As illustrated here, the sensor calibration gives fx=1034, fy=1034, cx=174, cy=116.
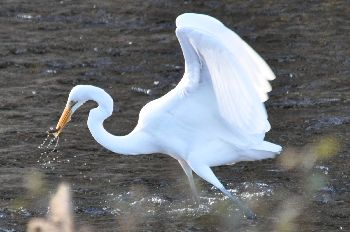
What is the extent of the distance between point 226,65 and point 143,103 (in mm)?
3950

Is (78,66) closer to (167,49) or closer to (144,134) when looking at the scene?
(167,49)

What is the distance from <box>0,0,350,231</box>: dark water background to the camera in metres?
8.54

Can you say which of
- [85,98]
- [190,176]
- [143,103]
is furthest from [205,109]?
[143,103]

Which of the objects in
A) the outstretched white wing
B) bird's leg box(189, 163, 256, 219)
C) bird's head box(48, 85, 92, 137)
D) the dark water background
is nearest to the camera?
the outstretched white wing

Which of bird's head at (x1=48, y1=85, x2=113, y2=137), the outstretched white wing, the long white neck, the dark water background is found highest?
the outstretched white wing

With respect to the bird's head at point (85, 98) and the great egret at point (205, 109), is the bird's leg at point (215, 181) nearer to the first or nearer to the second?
the great egret at point (205, 109)

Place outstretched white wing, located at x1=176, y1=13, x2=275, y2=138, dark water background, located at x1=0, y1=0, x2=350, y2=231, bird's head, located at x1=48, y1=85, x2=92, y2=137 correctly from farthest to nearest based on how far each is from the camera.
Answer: dark water background, located at x1=0, y1=0, x2=350, y2=231
bird's head, located at x1=48, y1=85, x2=92, y2=137
outstretched white wing, located at x1=176, y1=13, x2=275, y2=138

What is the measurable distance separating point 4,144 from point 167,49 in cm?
369

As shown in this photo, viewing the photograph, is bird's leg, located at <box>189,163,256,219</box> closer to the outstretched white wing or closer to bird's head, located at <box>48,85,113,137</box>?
Result: the outstretched white wing

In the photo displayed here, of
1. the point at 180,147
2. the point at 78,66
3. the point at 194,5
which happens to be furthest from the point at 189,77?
the point at 194,5

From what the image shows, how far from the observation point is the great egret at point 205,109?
24.1 ft

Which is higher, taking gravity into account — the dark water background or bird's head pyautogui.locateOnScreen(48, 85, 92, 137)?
bird's head pyautogui.locateOnScreen(48, 85, 92, 137)

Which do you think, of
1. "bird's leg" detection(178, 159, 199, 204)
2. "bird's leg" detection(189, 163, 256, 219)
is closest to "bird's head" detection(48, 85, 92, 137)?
"bird's leg" detection(189, 163, 256, 219)

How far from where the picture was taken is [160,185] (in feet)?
30.0
